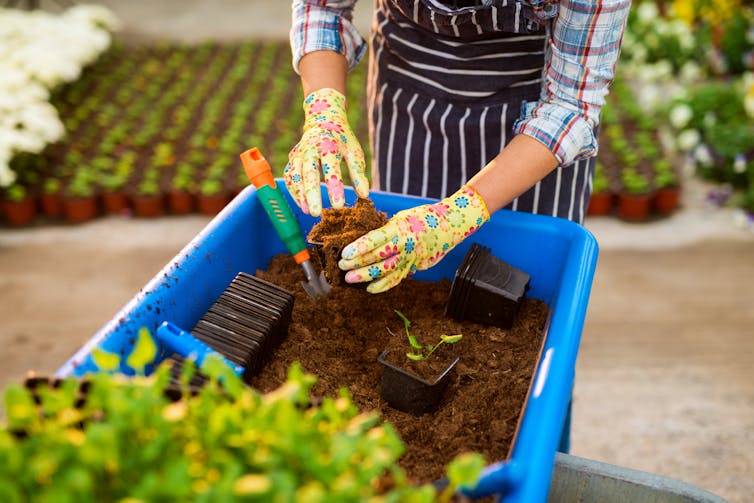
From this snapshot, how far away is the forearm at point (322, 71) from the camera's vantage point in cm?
135

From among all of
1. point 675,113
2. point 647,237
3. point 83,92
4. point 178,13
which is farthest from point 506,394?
point 178,13

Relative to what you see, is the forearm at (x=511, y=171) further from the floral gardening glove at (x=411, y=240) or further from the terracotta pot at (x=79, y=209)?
the terracotta pot at (x=79, y=209)

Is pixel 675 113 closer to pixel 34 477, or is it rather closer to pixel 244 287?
pixel 244 287

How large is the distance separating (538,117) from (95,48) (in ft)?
13.6

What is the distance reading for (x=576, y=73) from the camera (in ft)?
3.73

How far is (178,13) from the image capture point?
6105mm

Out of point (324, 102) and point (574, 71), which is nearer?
point (574, 71)

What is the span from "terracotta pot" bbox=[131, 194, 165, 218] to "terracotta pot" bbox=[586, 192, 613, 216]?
201 centimetres

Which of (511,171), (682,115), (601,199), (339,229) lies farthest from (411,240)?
(682,115)

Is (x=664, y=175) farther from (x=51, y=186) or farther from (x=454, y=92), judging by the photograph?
(x=51, y=186)

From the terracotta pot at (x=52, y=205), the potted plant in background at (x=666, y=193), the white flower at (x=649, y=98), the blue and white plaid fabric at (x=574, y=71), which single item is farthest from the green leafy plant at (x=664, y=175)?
the terracotta pot at (x=52, y=205)

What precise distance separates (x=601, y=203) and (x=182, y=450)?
285 centimetres

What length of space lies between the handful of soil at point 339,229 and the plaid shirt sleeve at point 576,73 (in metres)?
0.32

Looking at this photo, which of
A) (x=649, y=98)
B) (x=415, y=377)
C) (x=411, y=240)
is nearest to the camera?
(x=415, y=377)
